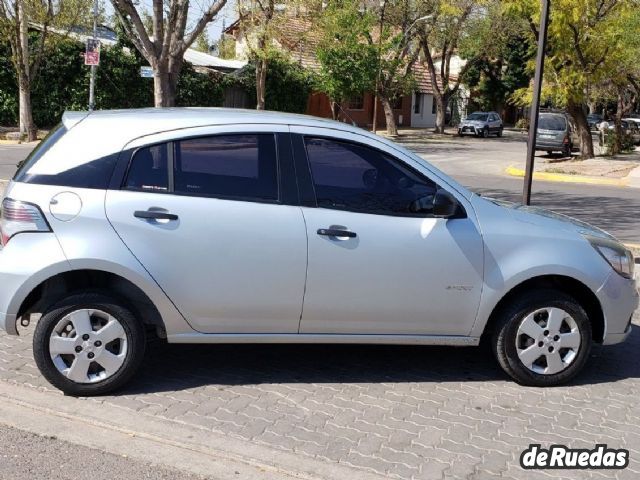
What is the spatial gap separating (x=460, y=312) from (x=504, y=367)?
505 millimetres

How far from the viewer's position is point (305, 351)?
19.2 ft

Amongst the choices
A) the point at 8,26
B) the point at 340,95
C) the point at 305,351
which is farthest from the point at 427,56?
the point at 305,351

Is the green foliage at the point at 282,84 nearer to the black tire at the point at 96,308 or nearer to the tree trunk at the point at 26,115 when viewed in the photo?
the tree trunk at the point at 26,115

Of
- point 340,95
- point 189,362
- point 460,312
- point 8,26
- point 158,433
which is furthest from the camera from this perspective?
point 340,95

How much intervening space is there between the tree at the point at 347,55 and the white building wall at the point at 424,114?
731 inches

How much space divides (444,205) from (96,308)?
223cm


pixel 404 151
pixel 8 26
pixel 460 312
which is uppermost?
pixel 8 26

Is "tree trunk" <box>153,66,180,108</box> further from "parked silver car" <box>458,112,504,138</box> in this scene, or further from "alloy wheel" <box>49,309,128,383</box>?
Result: "parked silver car" <box>458,112,504,138</box>

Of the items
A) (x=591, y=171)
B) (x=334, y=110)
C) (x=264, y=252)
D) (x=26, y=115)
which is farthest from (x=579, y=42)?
(x=264, y=252)

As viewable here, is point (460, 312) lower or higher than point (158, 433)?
higher

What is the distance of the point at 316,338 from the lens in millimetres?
5035

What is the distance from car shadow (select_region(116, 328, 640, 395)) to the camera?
5.26 metres

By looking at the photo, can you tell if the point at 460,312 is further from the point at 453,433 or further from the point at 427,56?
the point at 427,56

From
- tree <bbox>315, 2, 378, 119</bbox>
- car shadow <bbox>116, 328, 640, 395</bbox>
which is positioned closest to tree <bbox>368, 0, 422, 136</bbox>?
tree <bbox>315, 2, 378, 119</bbox>
